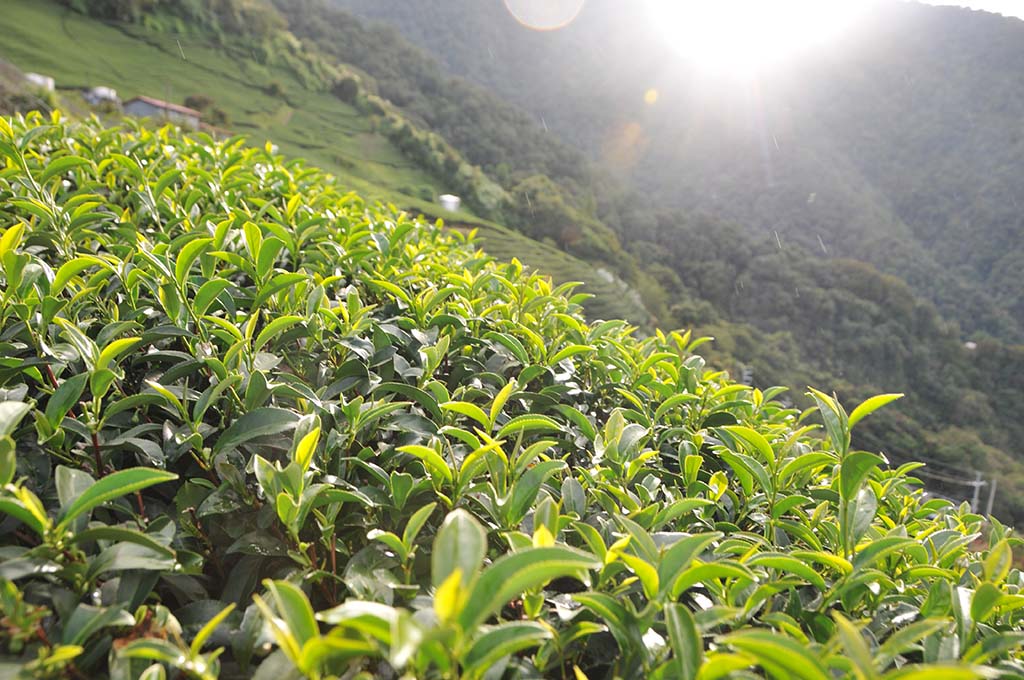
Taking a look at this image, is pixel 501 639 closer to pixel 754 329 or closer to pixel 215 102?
pixel 215 102

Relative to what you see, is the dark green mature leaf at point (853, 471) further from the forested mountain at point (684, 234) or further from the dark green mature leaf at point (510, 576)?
the forested mountain at point (684, 234)

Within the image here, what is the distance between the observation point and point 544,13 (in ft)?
354

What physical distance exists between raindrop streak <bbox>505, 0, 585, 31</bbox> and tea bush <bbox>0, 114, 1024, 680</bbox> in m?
112

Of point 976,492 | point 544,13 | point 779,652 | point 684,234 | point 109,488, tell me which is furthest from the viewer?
point 544,13

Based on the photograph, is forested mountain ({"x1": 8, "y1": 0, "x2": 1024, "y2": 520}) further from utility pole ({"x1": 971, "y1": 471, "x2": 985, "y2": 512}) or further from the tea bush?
the tea bush

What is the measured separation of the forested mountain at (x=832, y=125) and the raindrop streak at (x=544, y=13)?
9.33 feet

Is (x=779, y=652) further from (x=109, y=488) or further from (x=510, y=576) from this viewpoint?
(x=109, y=488)

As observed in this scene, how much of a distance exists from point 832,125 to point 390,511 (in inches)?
3742

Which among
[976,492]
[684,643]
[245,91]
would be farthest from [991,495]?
[245,91]

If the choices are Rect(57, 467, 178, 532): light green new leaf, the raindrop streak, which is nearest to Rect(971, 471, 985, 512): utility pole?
Rect(57, 467, 178, 532): light green new leaf

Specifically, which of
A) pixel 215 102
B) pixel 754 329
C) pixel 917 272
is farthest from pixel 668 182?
pixel 215 102

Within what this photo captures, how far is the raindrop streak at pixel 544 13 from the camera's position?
331 ft

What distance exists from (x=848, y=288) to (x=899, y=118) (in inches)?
1773

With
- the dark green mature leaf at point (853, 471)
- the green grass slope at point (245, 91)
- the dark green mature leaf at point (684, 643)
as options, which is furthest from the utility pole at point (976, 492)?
the dark green mature leaf at point (684, 643)
